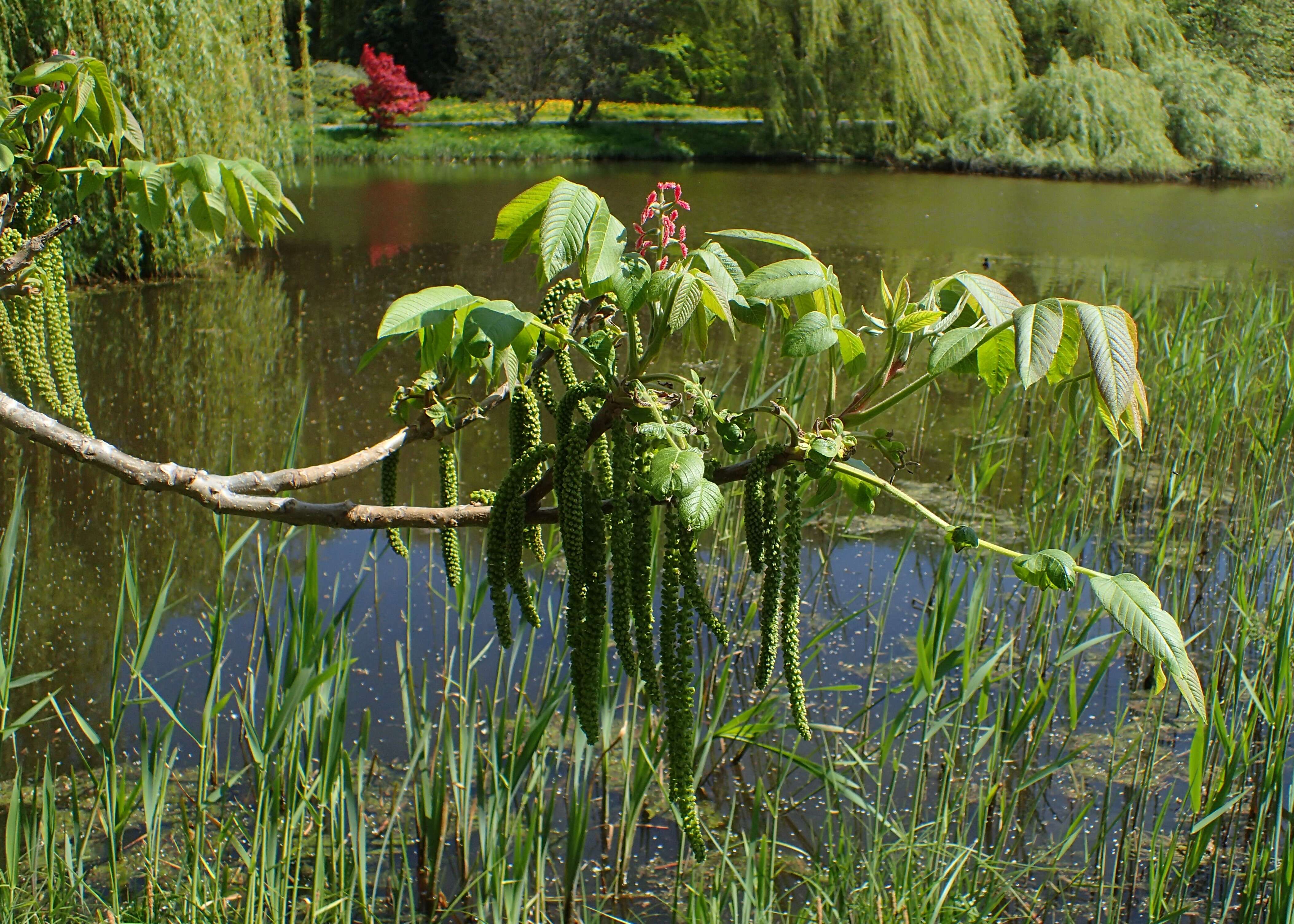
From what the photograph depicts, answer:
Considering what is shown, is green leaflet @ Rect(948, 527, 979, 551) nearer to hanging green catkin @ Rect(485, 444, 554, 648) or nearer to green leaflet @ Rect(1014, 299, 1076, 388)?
green leaflet @ Rect(1014, 299, 1076, 388)

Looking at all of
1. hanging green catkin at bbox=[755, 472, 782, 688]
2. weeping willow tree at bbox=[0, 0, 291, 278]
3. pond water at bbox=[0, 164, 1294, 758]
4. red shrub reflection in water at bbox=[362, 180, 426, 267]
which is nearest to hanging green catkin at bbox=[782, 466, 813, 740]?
hanging green catkin at bbox=[755, 472, 782, 688]

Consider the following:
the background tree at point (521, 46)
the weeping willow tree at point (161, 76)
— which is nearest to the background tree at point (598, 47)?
the background tree at point (521, 46)

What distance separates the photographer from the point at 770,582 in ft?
3.48

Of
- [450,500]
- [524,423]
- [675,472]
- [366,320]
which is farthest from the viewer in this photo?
[366,320]

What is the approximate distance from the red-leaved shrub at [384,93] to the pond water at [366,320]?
5.17 metres

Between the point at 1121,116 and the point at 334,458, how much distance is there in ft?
53.1

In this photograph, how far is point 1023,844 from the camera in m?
2.84

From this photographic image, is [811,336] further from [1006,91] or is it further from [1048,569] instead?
[1006,91]

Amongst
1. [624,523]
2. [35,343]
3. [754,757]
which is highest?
[35,343]

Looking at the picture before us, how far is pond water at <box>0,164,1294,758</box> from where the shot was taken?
392 centimetres

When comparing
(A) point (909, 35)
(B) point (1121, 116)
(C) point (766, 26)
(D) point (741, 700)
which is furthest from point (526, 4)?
(D) point (741, 700)

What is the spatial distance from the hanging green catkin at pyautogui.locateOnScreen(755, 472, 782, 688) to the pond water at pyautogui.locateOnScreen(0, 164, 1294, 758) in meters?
1.73

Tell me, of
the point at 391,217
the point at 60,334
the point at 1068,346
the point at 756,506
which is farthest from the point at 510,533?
the point at 391,217

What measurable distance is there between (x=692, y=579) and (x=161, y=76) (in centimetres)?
777
